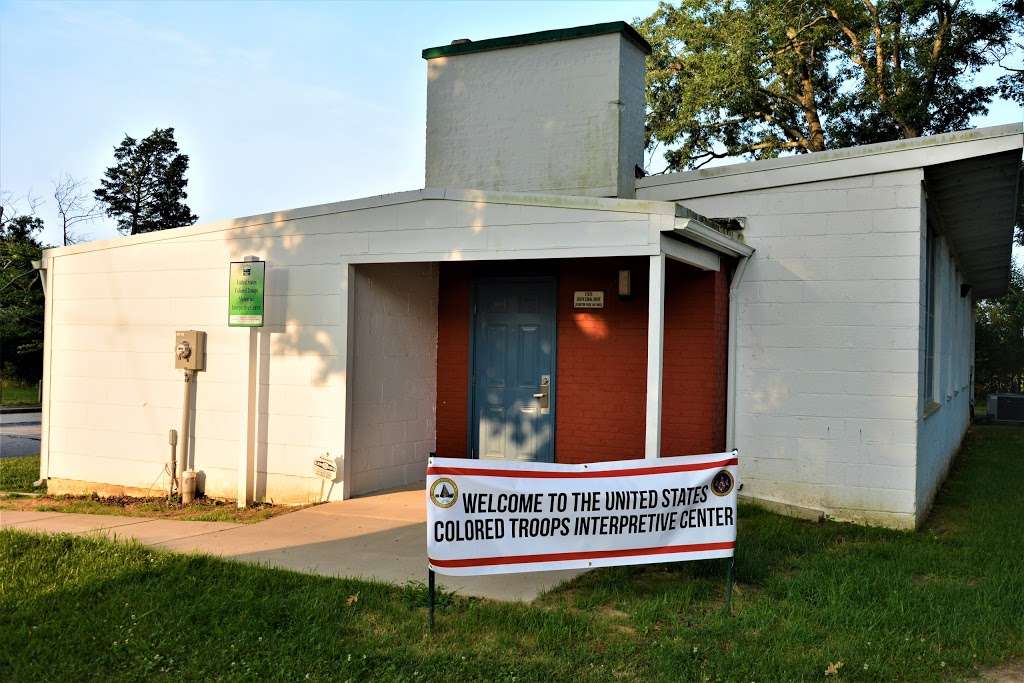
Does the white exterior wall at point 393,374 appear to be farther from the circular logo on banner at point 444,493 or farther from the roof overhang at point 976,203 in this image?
the roof overhang at point 976,203

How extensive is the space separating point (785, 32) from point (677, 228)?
16.0 m

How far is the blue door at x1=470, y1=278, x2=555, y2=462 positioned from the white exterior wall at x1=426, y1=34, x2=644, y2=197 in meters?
1.83

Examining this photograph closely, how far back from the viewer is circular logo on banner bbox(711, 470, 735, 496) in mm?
5918

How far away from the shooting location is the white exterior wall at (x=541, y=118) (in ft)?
36.6

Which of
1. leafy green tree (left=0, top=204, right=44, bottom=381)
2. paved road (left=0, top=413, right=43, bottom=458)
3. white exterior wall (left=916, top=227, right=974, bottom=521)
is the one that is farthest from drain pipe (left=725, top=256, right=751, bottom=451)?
leafy green tree (left=0, top=204, right=44, bottom=381)

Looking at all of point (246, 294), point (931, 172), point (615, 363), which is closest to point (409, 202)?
point (246, 294)

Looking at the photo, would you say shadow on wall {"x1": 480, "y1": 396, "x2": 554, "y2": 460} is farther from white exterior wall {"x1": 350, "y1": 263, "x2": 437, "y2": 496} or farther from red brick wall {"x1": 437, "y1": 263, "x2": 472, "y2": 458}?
white exterior wall {"x1": 350, "y1": 263, "x2": 437, "y2": 496}

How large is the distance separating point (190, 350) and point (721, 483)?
602 centimetres

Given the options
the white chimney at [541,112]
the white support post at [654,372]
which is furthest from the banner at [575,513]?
the white chimney at [541,112]

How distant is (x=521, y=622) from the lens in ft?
17.8

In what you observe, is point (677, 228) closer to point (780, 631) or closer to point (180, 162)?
point (780, 631)

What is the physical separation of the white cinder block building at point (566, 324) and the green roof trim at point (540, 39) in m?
0.06

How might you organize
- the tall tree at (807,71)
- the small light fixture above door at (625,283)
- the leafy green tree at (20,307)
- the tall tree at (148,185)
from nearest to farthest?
the small light fixture above door at (625,283), the tall tree at (807,71), the leafy green tree at (20,307), the tall tree at (148,185)

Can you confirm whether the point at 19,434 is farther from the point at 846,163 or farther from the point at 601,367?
the point at 846,163
